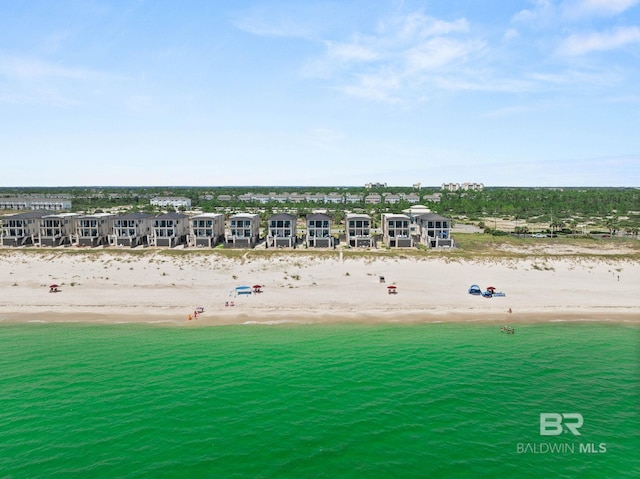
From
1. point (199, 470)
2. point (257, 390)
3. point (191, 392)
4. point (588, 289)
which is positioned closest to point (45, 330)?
point (191, 392)

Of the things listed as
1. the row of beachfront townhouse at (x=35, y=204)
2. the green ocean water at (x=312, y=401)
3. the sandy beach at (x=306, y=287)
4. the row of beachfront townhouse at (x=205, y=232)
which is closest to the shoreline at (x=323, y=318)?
the sandy beach at (x=306, y=287)

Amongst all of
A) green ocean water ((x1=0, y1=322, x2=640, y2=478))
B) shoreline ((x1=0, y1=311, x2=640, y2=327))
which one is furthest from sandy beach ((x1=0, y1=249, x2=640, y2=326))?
green ocean water ((x1=0, y1=322, x2=640, y2=478))

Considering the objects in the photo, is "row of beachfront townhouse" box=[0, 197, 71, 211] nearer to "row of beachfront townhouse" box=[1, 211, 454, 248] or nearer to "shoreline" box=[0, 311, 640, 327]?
"row of beachfront townhouse" box=[1, 211, 454, 248]

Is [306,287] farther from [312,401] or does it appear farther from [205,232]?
[205,232]

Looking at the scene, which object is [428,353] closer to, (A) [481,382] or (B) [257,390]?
Answer: (A) [481,382]

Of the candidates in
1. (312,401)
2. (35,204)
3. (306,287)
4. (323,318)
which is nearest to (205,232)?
(306,287)

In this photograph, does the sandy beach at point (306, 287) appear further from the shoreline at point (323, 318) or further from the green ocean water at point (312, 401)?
the green ocean water at point (312, 401)
